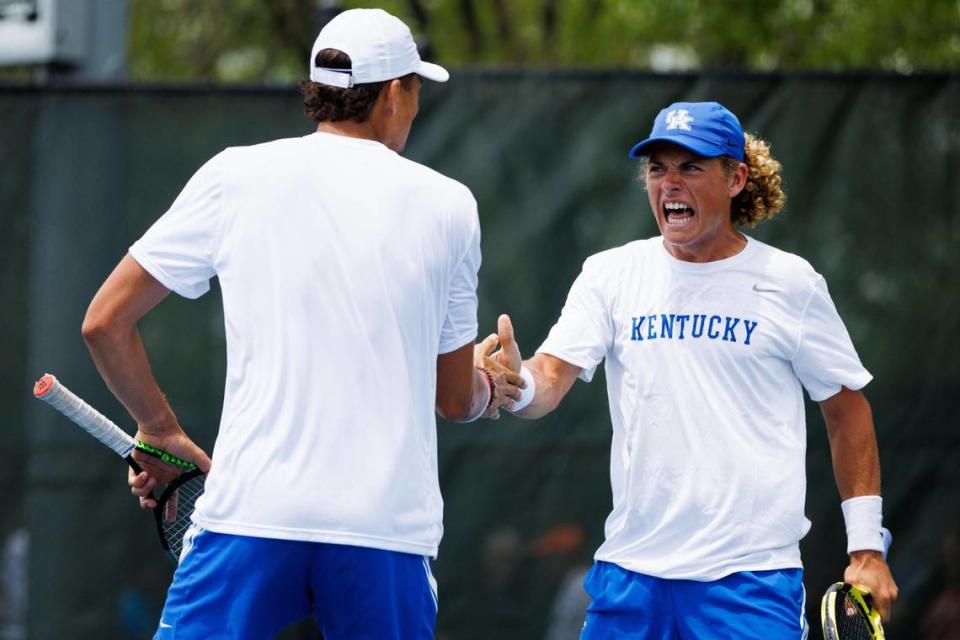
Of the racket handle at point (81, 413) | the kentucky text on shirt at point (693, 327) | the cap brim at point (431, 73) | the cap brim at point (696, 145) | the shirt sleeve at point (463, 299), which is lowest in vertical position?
the racket handle at point (81, 413)

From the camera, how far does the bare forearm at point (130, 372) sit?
117 inches

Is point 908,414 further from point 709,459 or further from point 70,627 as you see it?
point 70,627

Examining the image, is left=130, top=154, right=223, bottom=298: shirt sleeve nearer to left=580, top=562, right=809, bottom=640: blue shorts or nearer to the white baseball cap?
the white baseball cap

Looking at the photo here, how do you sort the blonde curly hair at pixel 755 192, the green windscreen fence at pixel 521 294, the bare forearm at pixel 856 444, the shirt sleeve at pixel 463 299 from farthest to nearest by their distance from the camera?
1. the green windscreen fence at pixel 521 294
2. the blonde curly hair at pixel 755 192
3. the bare forearm at pixel 856 444
4. the shirt sleeve at pixel 463 299

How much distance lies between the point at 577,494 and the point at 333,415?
239 cm

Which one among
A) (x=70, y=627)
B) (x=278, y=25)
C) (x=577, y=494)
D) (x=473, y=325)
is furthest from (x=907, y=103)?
(x=278, y=25)

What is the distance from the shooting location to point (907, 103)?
508 centimetres

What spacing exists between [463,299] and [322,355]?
0.39 meters

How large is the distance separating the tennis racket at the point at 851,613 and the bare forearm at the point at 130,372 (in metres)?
1.63

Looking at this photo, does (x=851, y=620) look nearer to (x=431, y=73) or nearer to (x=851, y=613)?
(x=851, y=613)

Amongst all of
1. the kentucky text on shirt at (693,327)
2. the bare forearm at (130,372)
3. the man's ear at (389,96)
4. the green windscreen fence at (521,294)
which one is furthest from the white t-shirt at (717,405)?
the green windscreen fence at (521,294)

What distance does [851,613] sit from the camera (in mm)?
3518

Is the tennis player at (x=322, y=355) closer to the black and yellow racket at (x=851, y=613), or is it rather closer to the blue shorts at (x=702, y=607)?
the blue shorts at (x=702, y=607)

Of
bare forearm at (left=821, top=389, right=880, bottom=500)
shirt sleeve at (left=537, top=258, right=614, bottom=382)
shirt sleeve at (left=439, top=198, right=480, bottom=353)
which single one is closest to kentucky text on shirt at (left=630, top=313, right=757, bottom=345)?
shirt sleeve at (left=537, top=258, right=614, bottom=382)
